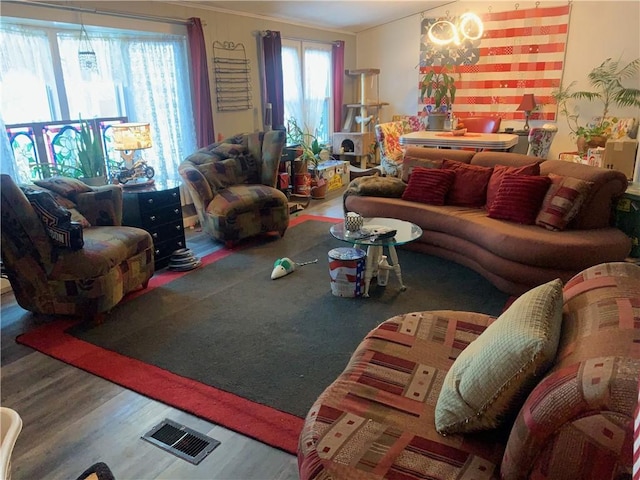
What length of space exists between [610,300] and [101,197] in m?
3.11

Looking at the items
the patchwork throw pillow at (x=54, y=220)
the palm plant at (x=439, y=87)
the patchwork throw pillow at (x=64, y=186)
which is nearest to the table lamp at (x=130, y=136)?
the patchwork throw pillow at (x=64, y=186)

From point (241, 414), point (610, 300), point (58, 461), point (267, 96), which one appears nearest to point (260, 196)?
point (267, 96)

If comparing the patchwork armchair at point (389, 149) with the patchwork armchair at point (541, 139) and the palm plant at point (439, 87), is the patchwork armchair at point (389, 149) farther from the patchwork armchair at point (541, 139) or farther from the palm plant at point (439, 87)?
the patchwork armchair at point (541, 139)

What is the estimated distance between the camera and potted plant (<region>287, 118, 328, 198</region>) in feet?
19.7

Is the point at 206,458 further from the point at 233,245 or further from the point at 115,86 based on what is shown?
the point at 115,86

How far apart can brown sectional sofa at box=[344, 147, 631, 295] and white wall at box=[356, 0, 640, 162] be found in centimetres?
320

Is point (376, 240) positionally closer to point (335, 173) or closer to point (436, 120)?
point (436, 120)

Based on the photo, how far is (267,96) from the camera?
229 inches

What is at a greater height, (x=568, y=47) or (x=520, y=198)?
(x=568, y=47)

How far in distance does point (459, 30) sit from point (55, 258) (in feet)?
15.0

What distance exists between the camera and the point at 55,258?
2820 mm

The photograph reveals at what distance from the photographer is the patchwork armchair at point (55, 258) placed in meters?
2.75

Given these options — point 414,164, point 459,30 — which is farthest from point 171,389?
point 459,30

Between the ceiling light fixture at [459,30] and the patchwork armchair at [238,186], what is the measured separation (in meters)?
2.04
